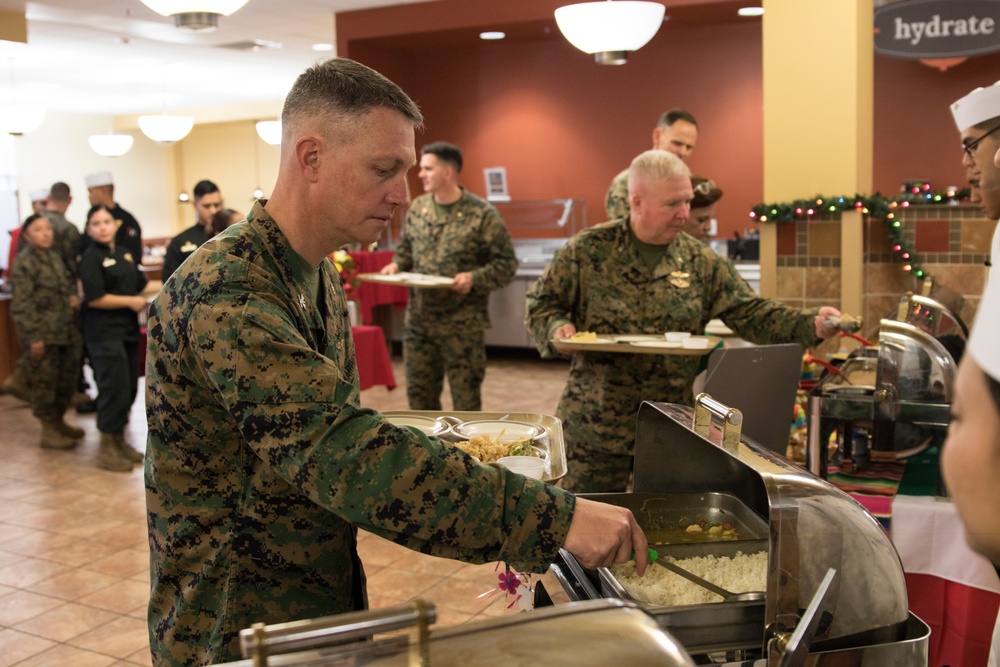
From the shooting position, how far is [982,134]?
8.42 feet

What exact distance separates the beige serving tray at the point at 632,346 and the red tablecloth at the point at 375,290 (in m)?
5.35

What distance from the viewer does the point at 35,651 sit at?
125 inches

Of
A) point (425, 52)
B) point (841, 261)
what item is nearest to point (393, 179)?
point (841, 261)

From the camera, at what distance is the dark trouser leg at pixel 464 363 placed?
16.4 feet

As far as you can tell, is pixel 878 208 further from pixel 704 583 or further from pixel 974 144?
pixel 704 583

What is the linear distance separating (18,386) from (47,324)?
58.6 inches

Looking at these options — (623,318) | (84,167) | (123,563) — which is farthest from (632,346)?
(84,167)

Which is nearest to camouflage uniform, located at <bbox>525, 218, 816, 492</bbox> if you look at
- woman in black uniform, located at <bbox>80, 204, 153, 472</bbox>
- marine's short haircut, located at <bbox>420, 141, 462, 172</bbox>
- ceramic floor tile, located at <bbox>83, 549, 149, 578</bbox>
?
ceramic floor tile, located at <bbox>83, 549, 149, 578</bbox>

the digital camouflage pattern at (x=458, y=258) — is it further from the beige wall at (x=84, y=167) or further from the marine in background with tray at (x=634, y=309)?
the beige wall at (x=84, y=167)

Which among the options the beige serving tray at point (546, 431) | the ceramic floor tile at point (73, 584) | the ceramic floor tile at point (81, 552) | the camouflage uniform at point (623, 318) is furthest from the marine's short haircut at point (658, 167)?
the ceramic floor tile at point (81, 552)

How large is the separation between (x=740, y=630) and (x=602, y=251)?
70.1 inches

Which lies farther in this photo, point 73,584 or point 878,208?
point 878,208

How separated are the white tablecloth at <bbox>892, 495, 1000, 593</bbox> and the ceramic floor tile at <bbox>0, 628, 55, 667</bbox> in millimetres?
2709

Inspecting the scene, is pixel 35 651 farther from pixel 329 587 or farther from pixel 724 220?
pixel 724 220
